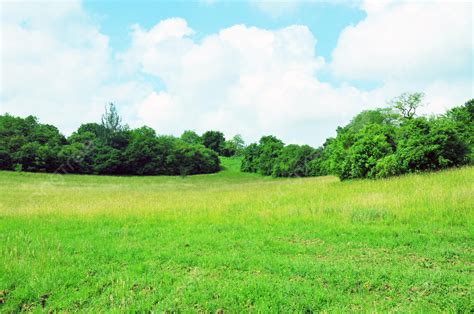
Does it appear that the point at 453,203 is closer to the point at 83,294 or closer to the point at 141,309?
the point at 141,309

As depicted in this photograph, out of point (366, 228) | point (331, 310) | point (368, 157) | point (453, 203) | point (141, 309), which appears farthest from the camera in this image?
point (368, 157)

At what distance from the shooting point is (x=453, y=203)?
31.3ft

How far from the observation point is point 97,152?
196 ft

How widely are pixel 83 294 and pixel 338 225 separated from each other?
7.05 m

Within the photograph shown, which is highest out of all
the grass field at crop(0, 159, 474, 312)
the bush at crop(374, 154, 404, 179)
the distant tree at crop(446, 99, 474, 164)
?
the distant tree at crop(446, 99, 474, 164)

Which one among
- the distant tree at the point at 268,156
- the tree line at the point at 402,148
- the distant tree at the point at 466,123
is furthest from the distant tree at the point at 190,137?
the tree line at the point at 402,148

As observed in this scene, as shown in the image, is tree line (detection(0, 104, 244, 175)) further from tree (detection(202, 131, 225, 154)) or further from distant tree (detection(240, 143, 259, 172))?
tree (detection(202, 131, 225, 154))

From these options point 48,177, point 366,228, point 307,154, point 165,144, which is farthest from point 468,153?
→ point 165,144

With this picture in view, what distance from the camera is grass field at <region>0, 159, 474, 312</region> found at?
4379mm

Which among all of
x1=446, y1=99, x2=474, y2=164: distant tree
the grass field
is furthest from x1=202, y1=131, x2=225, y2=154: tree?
the grass field

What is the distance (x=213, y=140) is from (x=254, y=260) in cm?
10333

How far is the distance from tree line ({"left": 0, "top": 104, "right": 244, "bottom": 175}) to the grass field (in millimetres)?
48333

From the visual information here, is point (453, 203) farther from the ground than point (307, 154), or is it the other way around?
point (307, 154)

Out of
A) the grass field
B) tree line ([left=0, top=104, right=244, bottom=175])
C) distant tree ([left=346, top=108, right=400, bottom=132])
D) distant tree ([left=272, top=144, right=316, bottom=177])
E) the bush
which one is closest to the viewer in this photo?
the grass field
